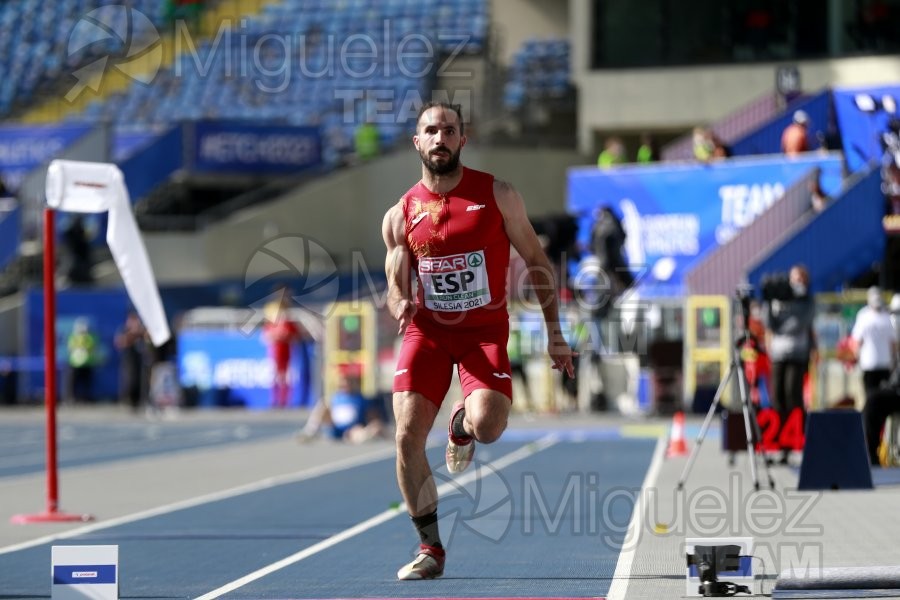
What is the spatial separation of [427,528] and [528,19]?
3399cm

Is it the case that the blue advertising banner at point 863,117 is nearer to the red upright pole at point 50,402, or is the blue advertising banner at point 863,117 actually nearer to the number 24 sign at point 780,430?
the number 24 sign at point 780,430

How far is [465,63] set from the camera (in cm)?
3616

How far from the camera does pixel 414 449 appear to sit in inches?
314

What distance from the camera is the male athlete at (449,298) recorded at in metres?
7.82

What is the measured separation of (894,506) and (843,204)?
13803mm

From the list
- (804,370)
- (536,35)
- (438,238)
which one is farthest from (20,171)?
(438,238)

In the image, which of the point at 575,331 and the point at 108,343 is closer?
the point at 575,331

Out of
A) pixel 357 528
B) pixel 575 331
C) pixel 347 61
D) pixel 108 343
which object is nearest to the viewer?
pixel 357 528

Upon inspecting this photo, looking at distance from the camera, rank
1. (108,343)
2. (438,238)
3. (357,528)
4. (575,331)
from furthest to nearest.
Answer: (108,343) < (575,331) < (357,528) < (438,238)

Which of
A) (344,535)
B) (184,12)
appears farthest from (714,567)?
(184,12)

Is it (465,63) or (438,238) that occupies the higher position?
(465,63)

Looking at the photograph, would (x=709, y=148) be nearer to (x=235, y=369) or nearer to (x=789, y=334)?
(x=235, y=369)

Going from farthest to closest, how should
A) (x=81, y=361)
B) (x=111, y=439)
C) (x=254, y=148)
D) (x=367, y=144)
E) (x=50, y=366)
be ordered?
(x=254, y=148) < (x=367, y=144) < (x=81, y=361) < (x=111, y=439) < (x=50, y=366)

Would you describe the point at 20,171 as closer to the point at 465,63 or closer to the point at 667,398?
the point at 465,63
